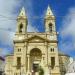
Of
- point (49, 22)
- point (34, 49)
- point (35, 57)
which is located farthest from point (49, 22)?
point (35, 57)

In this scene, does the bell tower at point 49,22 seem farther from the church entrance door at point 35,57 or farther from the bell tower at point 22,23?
the church entrance door at point 35,57

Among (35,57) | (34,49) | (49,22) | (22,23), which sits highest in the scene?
(49,22)

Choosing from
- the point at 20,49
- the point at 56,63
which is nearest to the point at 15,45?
the point at 20,49

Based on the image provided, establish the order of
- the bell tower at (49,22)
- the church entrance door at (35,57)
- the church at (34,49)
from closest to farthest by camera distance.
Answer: the church at (34,49) < the church entrance door at (35,57) < the bell tower at (49,22)

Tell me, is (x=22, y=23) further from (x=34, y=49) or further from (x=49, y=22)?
(x=34, y=49)

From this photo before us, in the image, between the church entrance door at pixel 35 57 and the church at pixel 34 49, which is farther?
the church entrance door at pixel 35 57

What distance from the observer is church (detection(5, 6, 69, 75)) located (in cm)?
5375

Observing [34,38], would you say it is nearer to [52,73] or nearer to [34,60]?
[34,60]

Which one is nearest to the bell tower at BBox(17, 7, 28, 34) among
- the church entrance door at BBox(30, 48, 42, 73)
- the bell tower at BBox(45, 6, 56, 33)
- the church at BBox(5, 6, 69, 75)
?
the church at BBox(5, 6, 69, 75)

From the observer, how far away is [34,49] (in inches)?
2196

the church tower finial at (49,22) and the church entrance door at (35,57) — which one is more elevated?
the church tower finial at (49,22)

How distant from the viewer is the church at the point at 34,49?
176 feet

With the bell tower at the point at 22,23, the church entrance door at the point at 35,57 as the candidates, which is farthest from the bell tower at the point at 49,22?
the church entrance door at the point at 35,57

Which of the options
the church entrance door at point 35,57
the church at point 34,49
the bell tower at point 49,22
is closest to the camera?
the church at point 34,49
